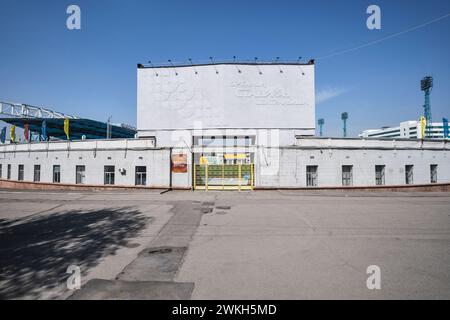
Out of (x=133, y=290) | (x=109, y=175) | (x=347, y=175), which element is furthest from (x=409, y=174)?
(x=109, y=175)

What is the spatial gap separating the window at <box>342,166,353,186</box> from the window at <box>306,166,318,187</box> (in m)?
2.60

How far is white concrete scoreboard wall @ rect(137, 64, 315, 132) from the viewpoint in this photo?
22.2 metres

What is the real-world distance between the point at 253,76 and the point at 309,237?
18948 millimetres

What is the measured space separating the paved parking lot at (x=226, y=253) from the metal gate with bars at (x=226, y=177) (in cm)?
876

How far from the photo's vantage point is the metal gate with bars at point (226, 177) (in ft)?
64.5

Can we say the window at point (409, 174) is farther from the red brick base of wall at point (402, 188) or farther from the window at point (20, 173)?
the window at point (20, 173)

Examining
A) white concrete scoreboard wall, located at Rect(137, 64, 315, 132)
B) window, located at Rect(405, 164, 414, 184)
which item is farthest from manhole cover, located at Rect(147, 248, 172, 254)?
window, located at Rect(405, 164, 414, 184)

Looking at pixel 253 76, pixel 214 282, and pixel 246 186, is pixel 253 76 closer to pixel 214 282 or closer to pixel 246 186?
pixel 246 186

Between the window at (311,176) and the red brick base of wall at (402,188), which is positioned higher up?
the window at (311,176)

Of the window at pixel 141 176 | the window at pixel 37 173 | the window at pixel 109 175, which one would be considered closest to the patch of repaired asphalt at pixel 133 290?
the window at pixel 141 176
